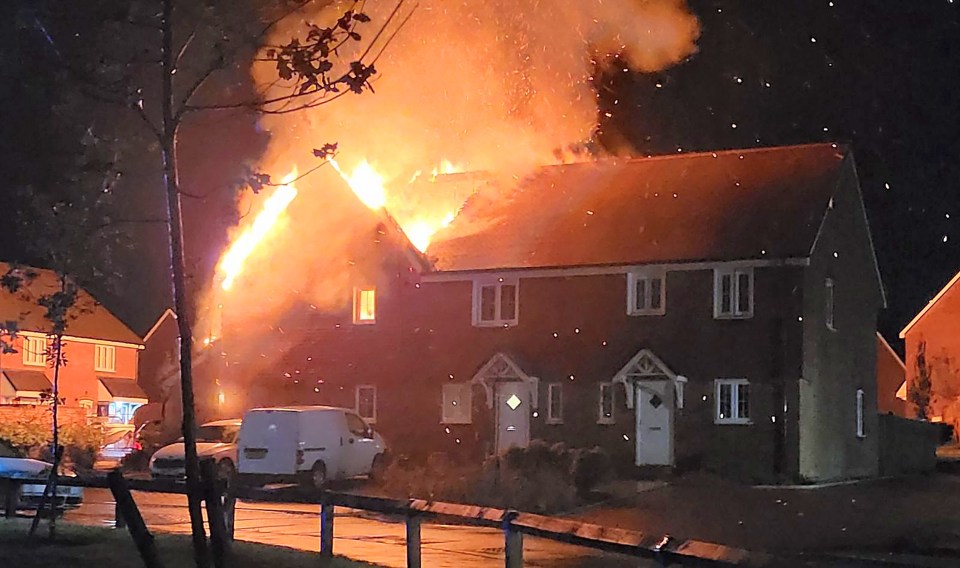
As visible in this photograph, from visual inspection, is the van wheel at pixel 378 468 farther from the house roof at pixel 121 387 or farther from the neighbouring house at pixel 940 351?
the neighbouring house at pixel 940 351

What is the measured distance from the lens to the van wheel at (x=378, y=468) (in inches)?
1140

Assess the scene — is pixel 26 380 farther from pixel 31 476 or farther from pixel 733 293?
pixel 733 293

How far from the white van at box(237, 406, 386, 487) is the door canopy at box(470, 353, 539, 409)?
579 cm

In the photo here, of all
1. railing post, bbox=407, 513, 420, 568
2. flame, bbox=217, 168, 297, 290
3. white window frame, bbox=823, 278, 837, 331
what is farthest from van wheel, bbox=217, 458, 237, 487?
railing post, bbox=407, 513, 420, 568

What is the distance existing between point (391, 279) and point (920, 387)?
29252 mm

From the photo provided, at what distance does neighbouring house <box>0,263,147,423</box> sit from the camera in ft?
73.9

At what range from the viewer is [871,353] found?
120 ft

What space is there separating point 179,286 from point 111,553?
14.2ft

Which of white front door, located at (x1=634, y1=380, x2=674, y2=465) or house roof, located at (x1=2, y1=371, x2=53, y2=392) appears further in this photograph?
white front door, located at (x1=634, y1=380, x2=674, y2=465)

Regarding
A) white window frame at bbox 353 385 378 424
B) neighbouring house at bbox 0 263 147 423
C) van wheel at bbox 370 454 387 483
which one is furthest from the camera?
white window frame at bbox 353 385 378 424

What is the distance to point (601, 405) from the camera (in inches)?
1316

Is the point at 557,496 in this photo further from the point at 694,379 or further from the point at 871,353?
the point at 871,353

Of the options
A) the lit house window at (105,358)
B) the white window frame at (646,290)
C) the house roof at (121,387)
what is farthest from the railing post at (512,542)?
the house roof at (121,387)

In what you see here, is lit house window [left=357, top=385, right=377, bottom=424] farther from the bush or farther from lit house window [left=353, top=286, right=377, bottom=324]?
the bush
